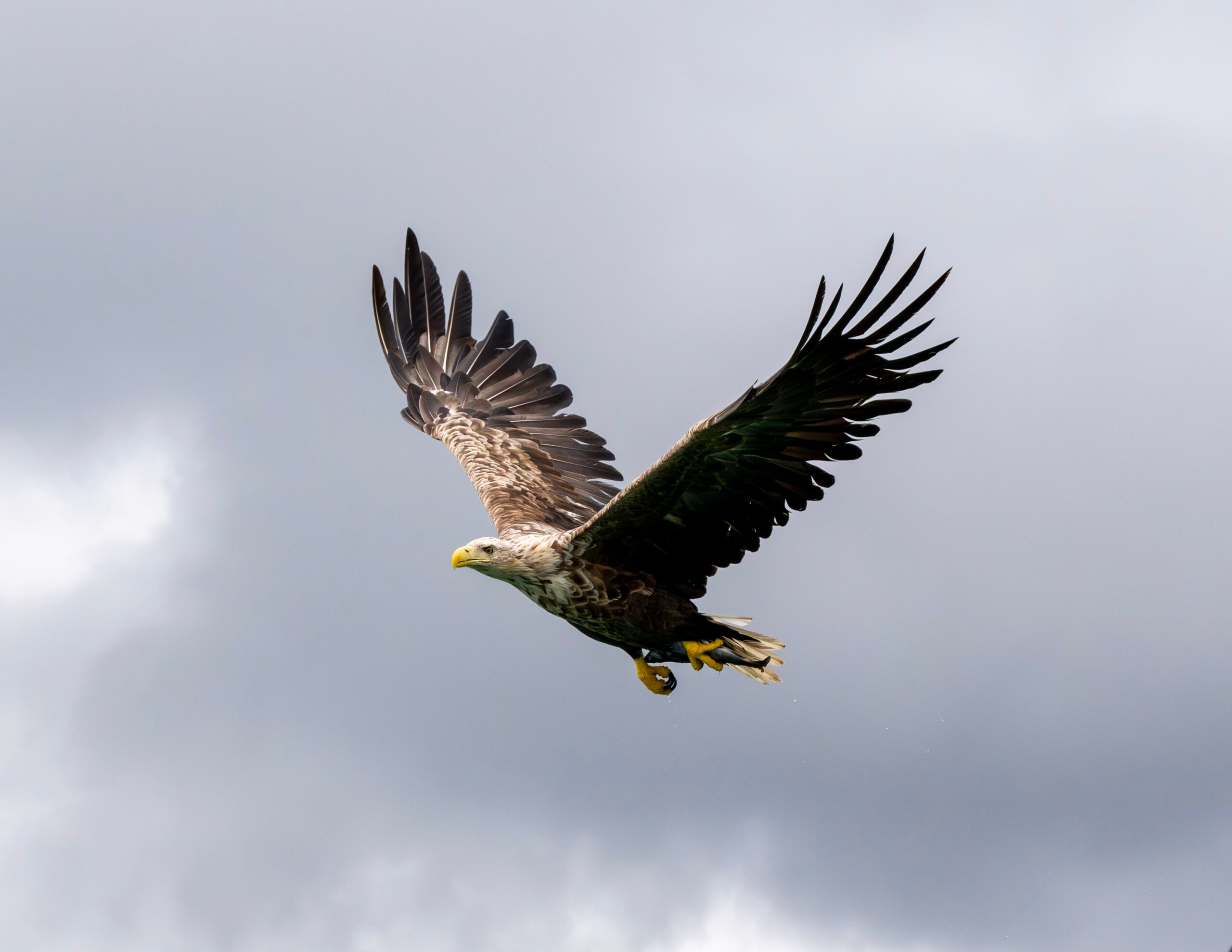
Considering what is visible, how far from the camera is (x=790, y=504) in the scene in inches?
428

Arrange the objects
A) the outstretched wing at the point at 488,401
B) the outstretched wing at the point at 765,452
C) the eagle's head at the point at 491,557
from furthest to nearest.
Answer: the outstretched wing at the point at 488,401 < the eagle's head at the point at 491,557 < the outstretched wing at the point at 765,452

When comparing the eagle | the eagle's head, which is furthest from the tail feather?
the eagle's head

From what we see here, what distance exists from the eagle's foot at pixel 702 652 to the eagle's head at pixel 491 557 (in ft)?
4.43

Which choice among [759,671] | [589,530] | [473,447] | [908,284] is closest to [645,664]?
[759,671]

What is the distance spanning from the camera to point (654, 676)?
12.6 m

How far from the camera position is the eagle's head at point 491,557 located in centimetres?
1188

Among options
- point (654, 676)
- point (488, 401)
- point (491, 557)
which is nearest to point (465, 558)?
point (491, 557)

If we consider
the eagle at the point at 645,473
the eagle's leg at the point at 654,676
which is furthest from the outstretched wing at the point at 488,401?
the eagle's leg at the point at 654,676

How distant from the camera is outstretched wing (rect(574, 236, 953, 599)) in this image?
9977 mm

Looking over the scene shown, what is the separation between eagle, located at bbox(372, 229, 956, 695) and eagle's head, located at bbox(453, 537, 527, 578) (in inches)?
0.4

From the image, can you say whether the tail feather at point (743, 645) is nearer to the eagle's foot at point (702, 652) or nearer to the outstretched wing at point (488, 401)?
the eagle's foot at point (702, 652)

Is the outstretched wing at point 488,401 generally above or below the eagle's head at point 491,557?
above

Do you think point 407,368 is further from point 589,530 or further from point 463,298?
point 589,530

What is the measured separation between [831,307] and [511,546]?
10.9ft
